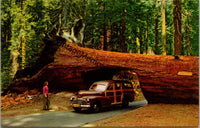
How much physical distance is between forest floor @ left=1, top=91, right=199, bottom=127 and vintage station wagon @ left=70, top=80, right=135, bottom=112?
5.27 ft

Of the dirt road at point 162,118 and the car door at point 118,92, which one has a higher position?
the car door at point 118,92

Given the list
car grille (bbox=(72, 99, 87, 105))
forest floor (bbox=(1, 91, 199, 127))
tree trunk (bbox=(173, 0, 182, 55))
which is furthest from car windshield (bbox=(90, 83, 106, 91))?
tree trunk (bbox=(173, 0, 182, 55))

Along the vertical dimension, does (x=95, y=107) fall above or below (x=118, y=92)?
below

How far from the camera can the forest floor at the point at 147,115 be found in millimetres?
7613

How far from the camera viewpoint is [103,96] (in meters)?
11.5

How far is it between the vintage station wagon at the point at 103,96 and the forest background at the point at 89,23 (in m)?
9.01

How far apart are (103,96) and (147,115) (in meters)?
3.23

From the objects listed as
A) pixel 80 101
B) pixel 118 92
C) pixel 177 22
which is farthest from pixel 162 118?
pixel 177 22

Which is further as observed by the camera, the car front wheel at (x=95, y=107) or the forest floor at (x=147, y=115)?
the car front wheel at (x=95, y=107)

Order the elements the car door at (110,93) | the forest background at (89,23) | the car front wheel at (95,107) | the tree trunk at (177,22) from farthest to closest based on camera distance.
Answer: the forest background at (89,23) → the tree trunk at (177,22) → the car door at (110,93) → the car front wheel at (95,107)

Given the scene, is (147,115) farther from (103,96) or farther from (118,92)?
(118,92)

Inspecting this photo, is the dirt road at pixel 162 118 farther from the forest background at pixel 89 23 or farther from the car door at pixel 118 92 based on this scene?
the forest background at pixel 89 23

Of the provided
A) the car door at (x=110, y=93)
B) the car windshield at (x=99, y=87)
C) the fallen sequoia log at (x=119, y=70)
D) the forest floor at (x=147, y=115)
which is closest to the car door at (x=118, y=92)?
the car door at (x=110, y=93)

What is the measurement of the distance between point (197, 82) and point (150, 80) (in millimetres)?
2558
